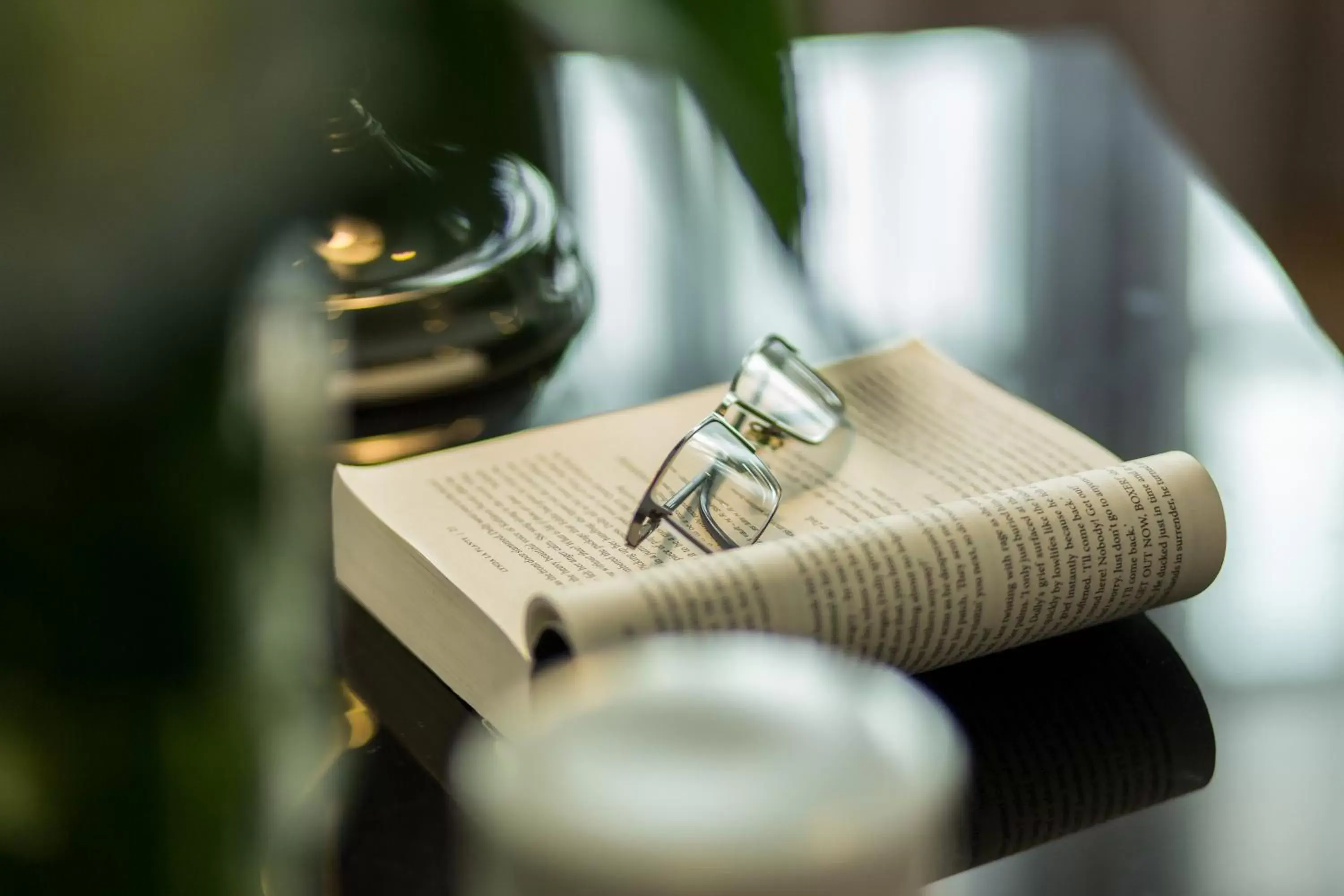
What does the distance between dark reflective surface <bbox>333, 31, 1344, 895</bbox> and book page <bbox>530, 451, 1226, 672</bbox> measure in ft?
0.14

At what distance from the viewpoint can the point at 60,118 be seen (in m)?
0.14

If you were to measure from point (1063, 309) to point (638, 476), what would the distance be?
13.6 inches

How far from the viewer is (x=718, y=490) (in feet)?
2.10

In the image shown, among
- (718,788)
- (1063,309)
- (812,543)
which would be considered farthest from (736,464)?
(718,788)

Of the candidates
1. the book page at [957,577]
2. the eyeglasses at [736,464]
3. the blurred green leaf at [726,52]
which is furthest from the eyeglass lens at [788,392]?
the blurred green leaf at [726,52]

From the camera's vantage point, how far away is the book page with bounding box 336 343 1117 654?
59 centimetres

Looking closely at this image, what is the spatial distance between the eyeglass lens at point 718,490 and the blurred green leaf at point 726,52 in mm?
375

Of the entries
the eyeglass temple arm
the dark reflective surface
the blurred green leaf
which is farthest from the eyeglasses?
the blurred green leaf

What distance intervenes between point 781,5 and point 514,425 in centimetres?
54

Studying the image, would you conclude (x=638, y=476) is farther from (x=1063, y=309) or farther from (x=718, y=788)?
(x=718, y=788)

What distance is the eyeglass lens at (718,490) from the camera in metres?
0.62

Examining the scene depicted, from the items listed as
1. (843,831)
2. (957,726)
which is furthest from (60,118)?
(957,726)

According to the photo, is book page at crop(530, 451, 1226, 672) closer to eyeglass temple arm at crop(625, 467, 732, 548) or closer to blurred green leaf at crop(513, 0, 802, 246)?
eyeglass temple arm at crop(625, 467, 732, 548)

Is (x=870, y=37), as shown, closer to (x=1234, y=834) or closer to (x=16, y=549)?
(x=1234, y=834)
